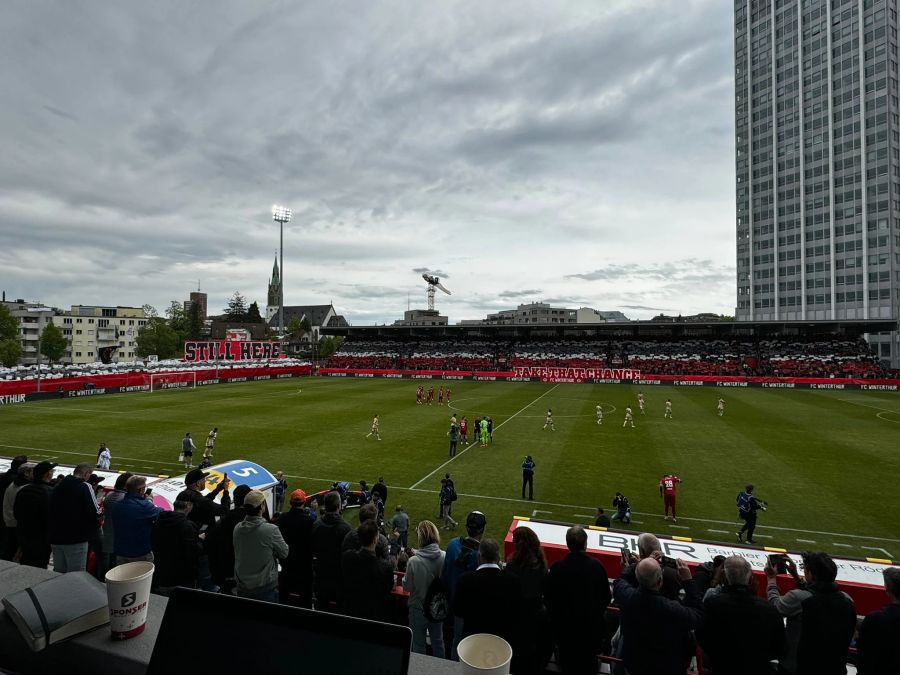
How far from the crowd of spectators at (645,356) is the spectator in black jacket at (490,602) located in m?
58.9

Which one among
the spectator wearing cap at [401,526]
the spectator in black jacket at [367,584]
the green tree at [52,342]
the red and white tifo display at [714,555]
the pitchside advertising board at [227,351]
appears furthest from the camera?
the green tree at [52,342]

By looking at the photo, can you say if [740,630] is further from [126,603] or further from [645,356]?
[645,356]

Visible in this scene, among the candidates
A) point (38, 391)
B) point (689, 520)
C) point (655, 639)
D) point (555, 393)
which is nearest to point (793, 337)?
point (555, 393)

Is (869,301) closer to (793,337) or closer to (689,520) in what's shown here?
(793,337)

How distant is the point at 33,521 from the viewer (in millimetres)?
6711

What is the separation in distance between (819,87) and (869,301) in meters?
40.2

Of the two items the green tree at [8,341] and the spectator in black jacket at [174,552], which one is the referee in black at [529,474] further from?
the green tree at [8,341]

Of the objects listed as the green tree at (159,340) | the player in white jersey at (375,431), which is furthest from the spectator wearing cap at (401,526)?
the green tree at (159,340)

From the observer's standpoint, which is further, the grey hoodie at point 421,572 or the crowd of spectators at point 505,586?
the grey hoodie at point 421,572

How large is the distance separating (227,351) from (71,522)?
59423mm

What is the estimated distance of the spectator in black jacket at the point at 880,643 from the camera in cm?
393

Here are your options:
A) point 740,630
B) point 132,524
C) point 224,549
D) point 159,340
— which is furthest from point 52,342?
point 740,630

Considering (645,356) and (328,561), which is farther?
(645,356)

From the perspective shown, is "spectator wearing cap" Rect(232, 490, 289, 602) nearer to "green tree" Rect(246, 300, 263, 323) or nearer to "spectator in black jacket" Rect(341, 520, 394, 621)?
"spectator in black jacket" Rect(341, 520, 394, 621)
